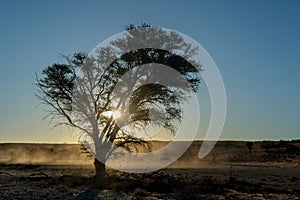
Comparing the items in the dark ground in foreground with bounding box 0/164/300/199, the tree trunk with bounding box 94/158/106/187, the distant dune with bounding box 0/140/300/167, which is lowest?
the dark ground in foreground with bounding box 0/164/300/199

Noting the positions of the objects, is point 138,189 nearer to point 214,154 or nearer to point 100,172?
point 100,172

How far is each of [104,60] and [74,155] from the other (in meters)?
48.3

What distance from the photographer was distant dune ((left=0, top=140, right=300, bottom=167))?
61.7 m

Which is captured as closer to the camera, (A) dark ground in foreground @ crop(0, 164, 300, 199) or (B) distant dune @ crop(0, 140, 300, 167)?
(A) dark ground in foreground @ crop(0, 164, 300, 199)

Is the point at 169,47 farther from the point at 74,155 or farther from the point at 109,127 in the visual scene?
the point at 74,155

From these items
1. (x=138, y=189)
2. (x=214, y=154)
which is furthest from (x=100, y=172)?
(x=214, y=154)

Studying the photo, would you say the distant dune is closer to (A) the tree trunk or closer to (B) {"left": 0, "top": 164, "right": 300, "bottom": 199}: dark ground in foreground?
(B) {"left": 0, "top": 164, "right": 300, "bottom": 199}: dark ground in foreground

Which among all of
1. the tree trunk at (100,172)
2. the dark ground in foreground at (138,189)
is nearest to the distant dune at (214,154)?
the dark ground in foreground at (138,189)

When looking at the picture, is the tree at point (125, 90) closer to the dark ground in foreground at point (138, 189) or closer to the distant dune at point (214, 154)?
the dark ground in foreground at point (138, 189)

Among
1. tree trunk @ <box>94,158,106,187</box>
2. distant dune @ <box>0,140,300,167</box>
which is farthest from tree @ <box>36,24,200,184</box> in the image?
distant dune @ <box>0,140,300,167</box>

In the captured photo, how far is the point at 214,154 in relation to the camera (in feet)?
225

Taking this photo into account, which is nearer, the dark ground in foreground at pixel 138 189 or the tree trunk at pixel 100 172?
the dark ground in foreground at pixel 138 189

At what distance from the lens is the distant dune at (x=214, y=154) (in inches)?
2429

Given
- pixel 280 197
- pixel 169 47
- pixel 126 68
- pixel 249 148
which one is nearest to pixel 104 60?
pixel 126 68
